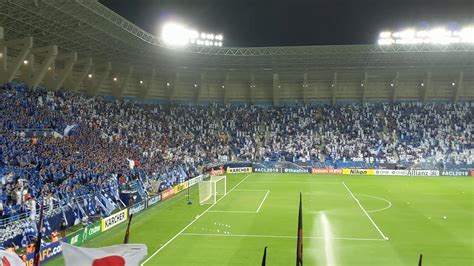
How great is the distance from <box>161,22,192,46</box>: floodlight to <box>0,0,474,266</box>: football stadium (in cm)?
17

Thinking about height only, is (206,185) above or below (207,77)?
below

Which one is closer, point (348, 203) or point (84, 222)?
point (84, 222)

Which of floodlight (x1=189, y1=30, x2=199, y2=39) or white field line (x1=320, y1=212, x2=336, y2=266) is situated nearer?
white field line (x1=320, y1=212, x2=336, y2=266)

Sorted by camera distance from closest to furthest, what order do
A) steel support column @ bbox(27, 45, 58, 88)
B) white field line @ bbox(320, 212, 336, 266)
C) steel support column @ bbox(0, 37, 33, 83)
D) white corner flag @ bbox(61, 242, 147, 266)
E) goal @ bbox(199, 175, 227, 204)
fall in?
white corner flag @ bbox(61, 242, 147, 266), white field line @ bbox(320, 212, 336, 266), goal @ bbox(199, 175, 227, 204), steel support column @ bbox(0, 37, 33, 83), steel support column @ bbox(27, 45, 58, 88)

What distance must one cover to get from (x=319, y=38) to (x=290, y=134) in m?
14.1

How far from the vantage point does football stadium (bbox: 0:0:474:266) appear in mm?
20625

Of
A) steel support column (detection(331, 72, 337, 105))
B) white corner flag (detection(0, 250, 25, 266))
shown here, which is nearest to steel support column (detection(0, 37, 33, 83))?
white corner flag (detection(0, 250, 25, 266))

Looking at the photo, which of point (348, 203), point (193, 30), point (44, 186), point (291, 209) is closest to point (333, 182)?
point (348, 203)

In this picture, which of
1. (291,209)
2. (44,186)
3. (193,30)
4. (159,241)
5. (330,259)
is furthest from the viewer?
(193,30)

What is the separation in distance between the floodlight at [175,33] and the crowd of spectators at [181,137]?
10479mm

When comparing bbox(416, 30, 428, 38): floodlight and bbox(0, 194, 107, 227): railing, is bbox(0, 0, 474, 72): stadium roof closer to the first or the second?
bbox(416, 30, 428, 38): floodlight

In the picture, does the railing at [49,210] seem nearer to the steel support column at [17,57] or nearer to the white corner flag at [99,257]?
the white corner flag at [99,257]

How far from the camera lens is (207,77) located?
2488 inches

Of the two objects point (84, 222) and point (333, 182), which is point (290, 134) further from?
point (84, 222)
